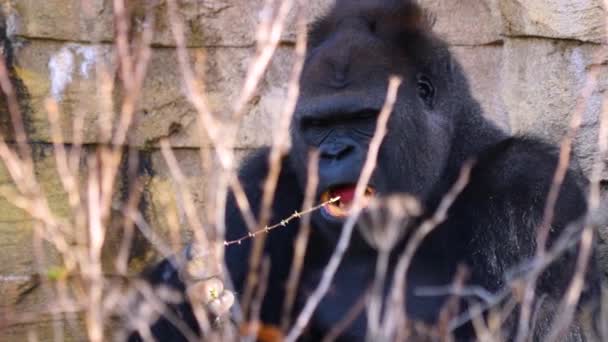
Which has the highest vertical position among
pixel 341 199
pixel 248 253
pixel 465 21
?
pixel 465 21

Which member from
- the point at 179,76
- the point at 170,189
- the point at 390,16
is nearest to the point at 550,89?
the point at 390,16

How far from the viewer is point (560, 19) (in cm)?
523

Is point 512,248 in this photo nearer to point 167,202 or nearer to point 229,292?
point 229,292

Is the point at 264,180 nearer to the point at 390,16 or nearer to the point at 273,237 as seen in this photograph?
the point at 273,237

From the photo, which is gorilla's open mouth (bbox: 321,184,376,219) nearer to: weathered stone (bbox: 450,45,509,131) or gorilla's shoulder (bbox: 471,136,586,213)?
gorilla's shoulder (bbox: 471,136,586,213)

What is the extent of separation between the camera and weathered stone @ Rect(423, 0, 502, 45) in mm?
5613

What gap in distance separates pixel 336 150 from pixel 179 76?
1809mm

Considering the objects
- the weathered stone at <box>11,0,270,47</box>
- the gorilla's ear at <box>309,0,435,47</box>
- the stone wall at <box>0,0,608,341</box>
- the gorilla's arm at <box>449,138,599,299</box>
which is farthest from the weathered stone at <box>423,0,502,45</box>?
the gorilla's arm at <box>449,138,599,299</box>

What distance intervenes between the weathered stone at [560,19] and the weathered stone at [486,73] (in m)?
0.24

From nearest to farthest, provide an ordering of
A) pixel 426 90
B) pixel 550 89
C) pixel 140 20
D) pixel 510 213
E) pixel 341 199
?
pixel 341 199 < pixel 510 213 < pixel 426 90 < pixel 550 89 < pixel 140 20

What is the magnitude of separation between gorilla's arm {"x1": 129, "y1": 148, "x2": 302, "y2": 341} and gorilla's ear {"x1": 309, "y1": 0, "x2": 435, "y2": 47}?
0.75m

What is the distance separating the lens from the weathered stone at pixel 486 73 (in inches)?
221

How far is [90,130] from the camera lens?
570cm

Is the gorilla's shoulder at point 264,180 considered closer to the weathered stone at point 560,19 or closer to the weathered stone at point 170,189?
the weathered stone at point 170,189
